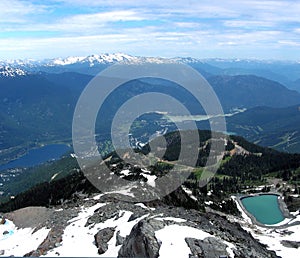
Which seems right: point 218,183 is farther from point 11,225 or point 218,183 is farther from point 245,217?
point 11,225

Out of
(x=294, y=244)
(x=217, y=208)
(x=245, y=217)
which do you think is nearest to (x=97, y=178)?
(x=217, y=208)

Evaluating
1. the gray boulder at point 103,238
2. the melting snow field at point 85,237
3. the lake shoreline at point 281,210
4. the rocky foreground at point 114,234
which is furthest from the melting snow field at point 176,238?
the lake shoreline at point 281,210

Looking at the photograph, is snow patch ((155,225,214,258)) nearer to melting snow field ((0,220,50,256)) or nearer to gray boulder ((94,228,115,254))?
gray boulder ((94,228,115,254))

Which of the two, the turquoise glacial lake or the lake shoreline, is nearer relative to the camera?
the lake shoreline

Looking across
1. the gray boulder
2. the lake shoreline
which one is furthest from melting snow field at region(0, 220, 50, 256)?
the lake shoreline

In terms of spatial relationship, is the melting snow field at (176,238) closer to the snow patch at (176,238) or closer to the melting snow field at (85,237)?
the snow patch at (176,238)

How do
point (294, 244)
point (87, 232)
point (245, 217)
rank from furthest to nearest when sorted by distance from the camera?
point (245, 217) < point (294, 244) < point (87, 232)

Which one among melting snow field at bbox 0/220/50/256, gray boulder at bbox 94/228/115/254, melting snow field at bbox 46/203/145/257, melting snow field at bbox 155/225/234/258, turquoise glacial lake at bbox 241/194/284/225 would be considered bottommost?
turquoise glacial lake at bbox 241/194/284/225

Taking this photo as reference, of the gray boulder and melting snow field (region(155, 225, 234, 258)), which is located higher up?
melting snow field (region(155, 225, 234, 258))

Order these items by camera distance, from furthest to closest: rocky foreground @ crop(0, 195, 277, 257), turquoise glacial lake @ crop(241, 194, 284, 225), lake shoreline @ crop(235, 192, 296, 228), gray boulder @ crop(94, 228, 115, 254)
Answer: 1. turquoise glacial lake @ crop(241, 194, 284, 225)
2. lake shoreline @ crop(235, 192, 296, 228)
3. gray boulder @ crop(94, 228, 115, 254)
4. rocky foreground @ crop(0, 195, 277, 257)
